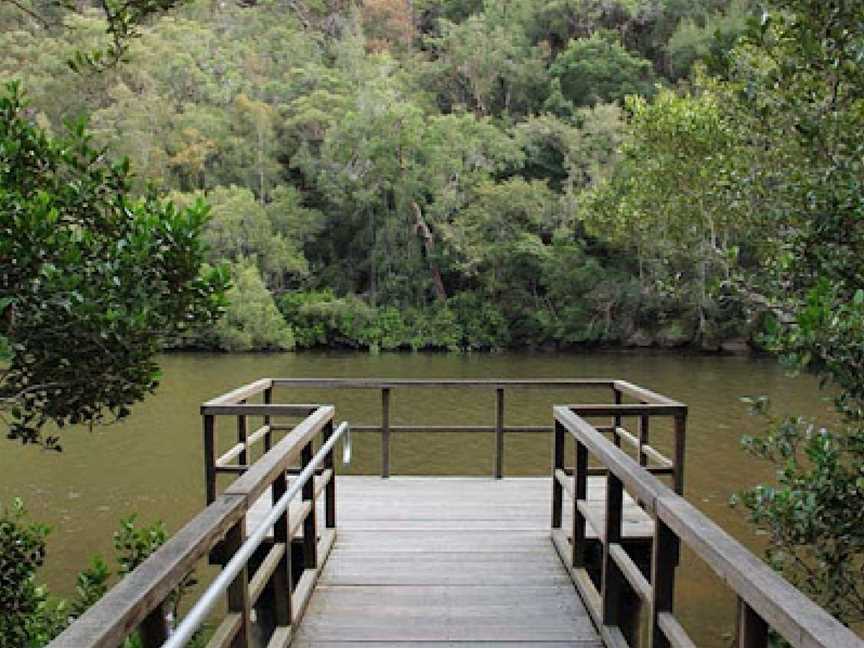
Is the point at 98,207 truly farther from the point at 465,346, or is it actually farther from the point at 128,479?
the point at 465,346

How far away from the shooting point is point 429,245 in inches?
1148

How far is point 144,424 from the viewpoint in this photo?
1459 centimetres

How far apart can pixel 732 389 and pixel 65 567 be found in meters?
15.1

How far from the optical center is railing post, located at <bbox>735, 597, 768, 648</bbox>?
1.60 metres

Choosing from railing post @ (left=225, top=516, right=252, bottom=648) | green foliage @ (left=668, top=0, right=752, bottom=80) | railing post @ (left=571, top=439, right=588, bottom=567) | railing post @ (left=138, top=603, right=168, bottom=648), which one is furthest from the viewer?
green foliage @ (left=668, top=0, right=752, bottom=80)

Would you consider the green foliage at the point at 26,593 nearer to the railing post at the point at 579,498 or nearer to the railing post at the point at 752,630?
the railing post at the point at 579,498

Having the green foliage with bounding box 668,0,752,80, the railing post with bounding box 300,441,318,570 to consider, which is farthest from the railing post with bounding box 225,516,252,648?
the green foliage with bounding box 668,0,752,80

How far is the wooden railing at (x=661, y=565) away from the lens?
1.44 m

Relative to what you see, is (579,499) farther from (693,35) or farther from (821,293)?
(693,35)

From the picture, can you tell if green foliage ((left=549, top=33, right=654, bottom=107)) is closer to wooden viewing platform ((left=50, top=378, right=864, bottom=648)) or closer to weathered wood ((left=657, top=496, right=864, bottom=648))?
wooden viewing platform ((left=50, top=378, right=864, bottom=648))

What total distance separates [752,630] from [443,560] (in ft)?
8.05

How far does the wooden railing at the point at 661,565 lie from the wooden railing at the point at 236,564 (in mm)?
1122

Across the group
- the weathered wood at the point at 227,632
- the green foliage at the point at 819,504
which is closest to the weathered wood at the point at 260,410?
the weathered wood at the point at 227,632

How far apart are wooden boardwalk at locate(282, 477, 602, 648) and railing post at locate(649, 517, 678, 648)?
0.68 metres
